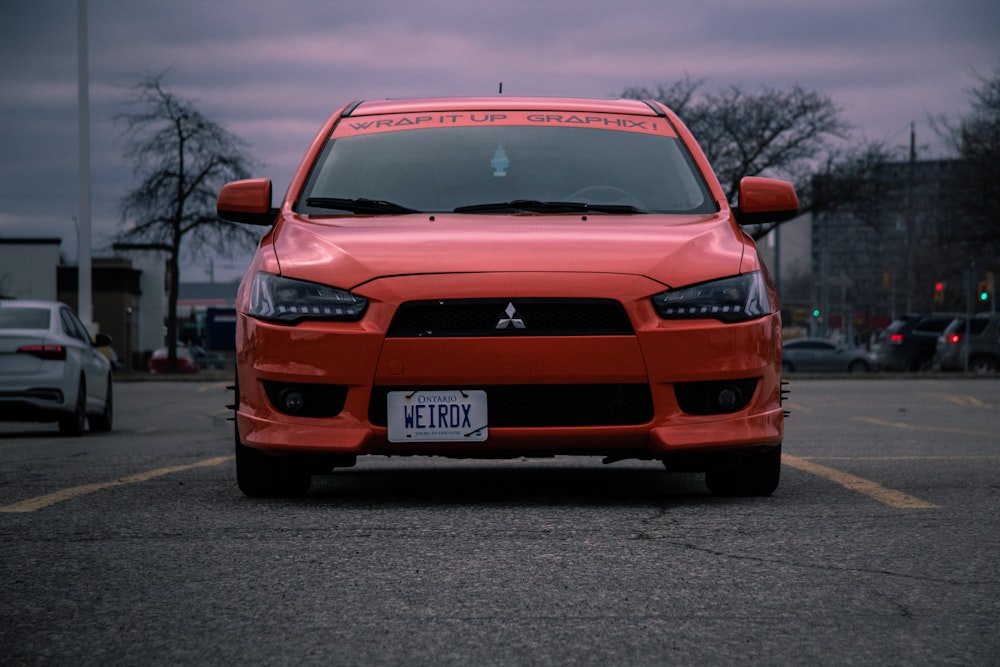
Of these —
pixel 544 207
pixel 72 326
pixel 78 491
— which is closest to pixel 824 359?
pixel 72 326

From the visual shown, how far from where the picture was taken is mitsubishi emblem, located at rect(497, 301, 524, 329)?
18.1ft

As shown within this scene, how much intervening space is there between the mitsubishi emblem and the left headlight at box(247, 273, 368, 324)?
1.72 feet

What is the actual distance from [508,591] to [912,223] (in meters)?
74.0

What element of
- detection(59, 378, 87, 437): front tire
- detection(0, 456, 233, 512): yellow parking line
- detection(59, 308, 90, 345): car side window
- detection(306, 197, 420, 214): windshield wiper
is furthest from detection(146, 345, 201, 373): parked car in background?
detection(306, 197, 420, 214): windshield wiper

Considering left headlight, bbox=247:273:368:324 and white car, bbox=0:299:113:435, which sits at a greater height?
left headlight, bbox=247:273:368:324

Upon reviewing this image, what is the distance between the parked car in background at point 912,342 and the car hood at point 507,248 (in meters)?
30.3

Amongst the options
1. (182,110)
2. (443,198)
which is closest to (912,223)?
(182,110)

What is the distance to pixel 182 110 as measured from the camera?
138 ft

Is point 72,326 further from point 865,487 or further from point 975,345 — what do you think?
point 975,345

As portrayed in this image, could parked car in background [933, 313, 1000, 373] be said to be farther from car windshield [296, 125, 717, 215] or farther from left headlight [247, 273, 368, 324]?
left headlight [247, 273, 368, 324]

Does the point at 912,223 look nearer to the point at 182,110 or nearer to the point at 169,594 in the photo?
the point at 182,110

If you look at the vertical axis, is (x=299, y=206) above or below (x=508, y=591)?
above

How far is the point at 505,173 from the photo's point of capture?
21.9 feet

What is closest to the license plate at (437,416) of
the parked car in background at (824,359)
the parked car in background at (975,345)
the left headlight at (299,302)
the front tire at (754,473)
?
the left headlight at (299,302)
